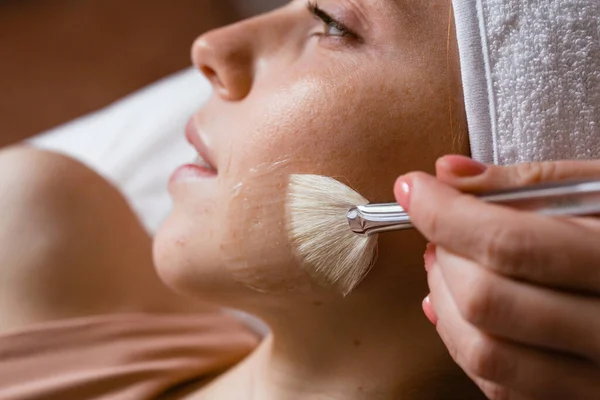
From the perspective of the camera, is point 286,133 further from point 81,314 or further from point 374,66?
point 81,314

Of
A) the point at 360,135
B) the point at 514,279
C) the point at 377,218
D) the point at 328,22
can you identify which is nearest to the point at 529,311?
the point at 514,279

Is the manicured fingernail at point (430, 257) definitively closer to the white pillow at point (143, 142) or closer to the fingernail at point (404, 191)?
the fingernail at point (404, 191)

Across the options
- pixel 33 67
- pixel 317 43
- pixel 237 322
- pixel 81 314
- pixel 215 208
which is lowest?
pixel 237 322

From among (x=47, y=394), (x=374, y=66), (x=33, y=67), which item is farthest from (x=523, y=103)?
(x=33, y=67)

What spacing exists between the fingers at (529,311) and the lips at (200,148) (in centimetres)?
35

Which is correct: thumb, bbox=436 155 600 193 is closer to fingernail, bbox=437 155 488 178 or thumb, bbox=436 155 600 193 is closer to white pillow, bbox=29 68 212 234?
fingernail, bbox=437 155 488 178

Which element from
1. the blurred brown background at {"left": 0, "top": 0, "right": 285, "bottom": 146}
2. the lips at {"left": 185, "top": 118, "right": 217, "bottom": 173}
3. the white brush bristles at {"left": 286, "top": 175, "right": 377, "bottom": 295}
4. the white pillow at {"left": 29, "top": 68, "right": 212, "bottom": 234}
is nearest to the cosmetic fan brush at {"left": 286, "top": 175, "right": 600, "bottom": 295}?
the white brush bristles at {"left": 286, "top": 175, "right": 377, "bottom": 295}

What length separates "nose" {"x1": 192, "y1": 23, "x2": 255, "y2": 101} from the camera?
2.40ft

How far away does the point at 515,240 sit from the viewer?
0.46 metres

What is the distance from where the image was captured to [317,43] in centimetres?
72

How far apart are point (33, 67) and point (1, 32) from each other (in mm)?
146

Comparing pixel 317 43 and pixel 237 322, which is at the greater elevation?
pixel 317 43

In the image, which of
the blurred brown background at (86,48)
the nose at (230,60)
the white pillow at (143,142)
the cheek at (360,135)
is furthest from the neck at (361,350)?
the blurred brown background at (86,48)

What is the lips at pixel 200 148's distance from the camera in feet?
2.45
